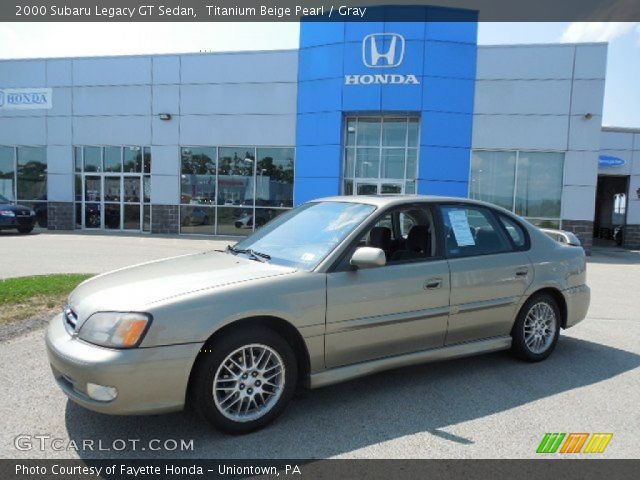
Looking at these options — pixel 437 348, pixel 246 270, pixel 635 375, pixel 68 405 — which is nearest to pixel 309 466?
pixel 246 270

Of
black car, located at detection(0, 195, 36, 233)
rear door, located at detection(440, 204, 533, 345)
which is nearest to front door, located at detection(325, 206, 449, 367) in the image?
rear door, located at detection(440, 204, 533, 345)

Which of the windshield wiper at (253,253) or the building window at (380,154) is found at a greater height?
the building window at (380,154)

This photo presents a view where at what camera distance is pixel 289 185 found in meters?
18.6

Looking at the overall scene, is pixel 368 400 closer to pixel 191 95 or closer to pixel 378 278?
pixel 378 278

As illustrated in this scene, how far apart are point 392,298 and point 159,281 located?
1799mm

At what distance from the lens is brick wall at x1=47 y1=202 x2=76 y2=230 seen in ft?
67.1

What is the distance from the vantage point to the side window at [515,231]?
189 inches

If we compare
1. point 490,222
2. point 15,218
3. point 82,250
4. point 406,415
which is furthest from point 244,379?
point 15,218

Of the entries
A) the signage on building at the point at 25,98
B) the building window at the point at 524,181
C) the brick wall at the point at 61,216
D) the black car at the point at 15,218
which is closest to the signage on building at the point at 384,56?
the building window at the point at 524,181

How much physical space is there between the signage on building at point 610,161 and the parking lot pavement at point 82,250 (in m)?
15.6

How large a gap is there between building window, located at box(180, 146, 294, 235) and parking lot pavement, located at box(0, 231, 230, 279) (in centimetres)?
140

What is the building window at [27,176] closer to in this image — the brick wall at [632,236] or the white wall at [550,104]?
the white wall at [550,104]

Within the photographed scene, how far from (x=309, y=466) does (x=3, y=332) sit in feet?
13.6

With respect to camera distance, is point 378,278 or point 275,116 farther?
point 275,116
